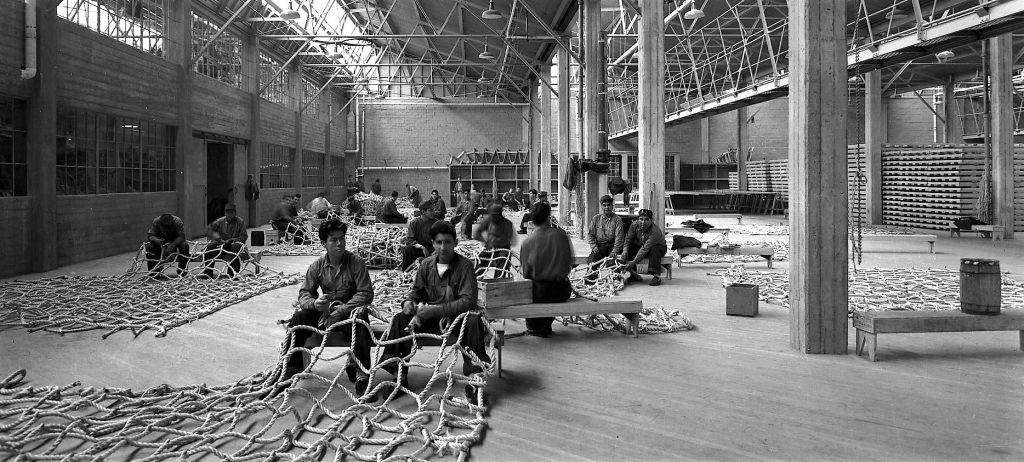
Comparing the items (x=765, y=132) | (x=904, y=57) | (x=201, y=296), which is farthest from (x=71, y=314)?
(x=765, y=132)

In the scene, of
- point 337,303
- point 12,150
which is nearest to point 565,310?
point 337,303

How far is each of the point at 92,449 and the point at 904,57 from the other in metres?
14.9

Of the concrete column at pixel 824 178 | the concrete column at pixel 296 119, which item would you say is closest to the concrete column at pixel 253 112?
the concrete column at pixel 296 119

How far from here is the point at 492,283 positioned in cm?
719

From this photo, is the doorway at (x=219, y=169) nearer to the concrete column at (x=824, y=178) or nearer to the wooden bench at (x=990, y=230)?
the concrete column at (x=824, y=178)

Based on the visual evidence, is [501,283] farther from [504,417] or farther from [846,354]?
[846,354]

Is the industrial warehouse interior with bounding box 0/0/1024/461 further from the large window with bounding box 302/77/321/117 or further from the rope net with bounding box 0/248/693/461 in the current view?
the large window with bounding box 302/77/321/117

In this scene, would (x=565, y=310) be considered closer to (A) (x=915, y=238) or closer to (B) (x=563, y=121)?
(A) (x=915, y=238)

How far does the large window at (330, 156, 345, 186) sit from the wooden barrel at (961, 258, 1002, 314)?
3401 cm

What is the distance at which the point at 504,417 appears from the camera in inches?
202

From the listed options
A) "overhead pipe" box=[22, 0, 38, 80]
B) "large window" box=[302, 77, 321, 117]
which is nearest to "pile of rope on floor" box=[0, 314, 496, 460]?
"overhead pipe" box=[22, 0, 38, 80]

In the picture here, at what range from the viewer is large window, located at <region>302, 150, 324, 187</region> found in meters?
33.3

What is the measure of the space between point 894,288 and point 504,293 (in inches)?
252

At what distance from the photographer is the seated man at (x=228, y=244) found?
1224cm
